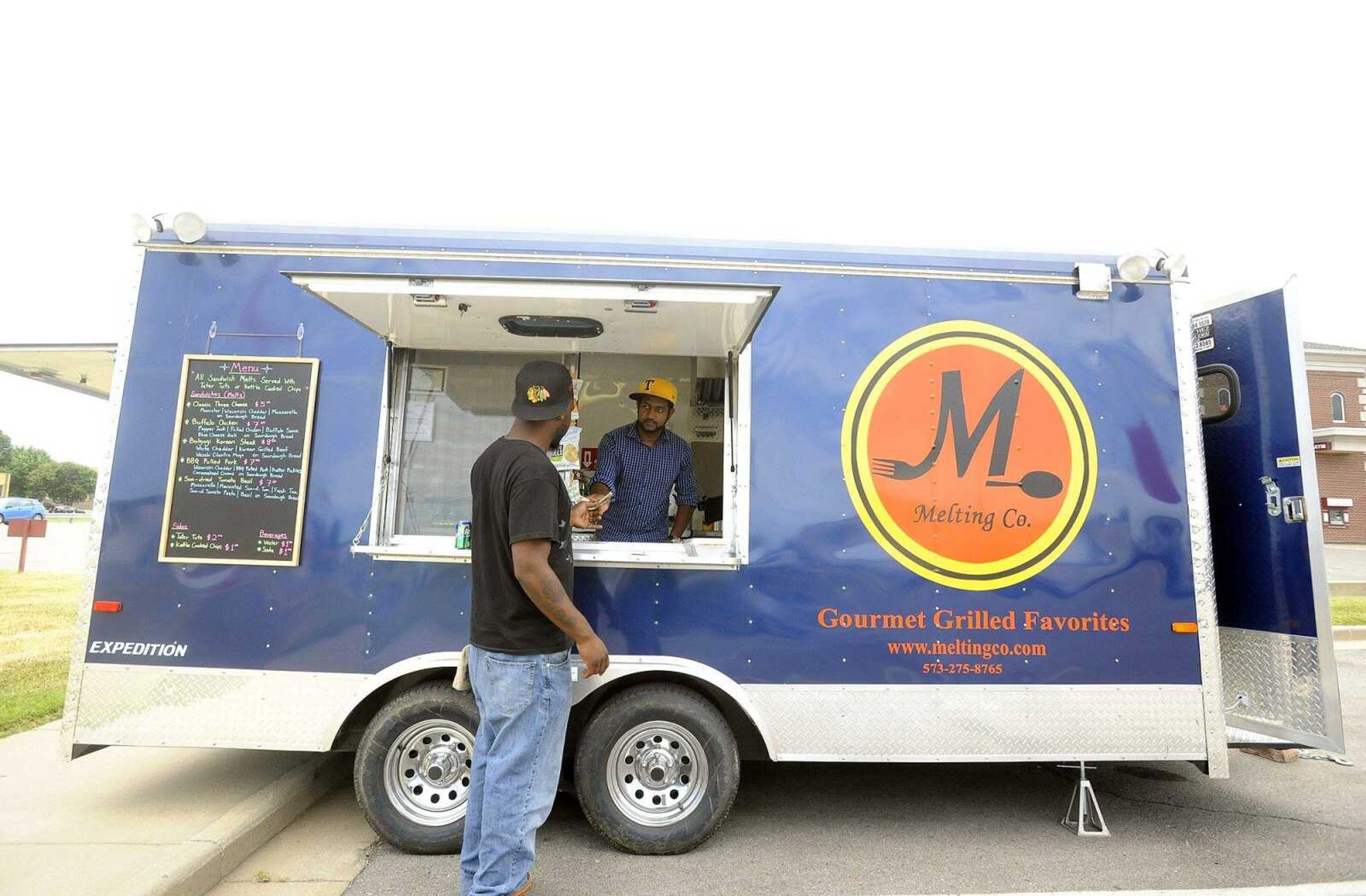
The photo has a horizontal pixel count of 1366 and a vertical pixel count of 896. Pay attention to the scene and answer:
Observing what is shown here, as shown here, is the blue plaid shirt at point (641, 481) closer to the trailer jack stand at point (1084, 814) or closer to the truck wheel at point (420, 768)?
the truck wheel at point (420, 768)

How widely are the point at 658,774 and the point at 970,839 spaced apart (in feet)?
5.46

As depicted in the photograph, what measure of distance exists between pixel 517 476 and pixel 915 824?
9.64 feet

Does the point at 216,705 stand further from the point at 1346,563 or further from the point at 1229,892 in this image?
the point at 1346,563

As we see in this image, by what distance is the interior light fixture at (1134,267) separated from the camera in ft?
12.2

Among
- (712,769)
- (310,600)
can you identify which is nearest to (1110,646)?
(712,769)

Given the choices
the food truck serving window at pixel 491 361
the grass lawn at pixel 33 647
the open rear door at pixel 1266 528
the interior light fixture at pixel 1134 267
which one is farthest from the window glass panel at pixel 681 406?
the grass lawn at pixel 33 647

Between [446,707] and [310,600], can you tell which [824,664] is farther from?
[310,600]

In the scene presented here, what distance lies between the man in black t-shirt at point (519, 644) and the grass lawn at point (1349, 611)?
40.2ft

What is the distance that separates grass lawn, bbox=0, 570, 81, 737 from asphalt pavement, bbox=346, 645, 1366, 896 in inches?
144

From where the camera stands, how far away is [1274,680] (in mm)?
3828

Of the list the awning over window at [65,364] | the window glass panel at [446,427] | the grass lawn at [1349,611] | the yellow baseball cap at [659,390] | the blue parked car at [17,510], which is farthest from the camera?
the blue parked car at [17,510]

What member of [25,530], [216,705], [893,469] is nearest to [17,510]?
[25,530]

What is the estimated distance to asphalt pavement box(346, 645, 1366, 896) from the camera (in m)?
3.29

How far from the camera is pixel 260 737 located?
A: 340 centimetres
